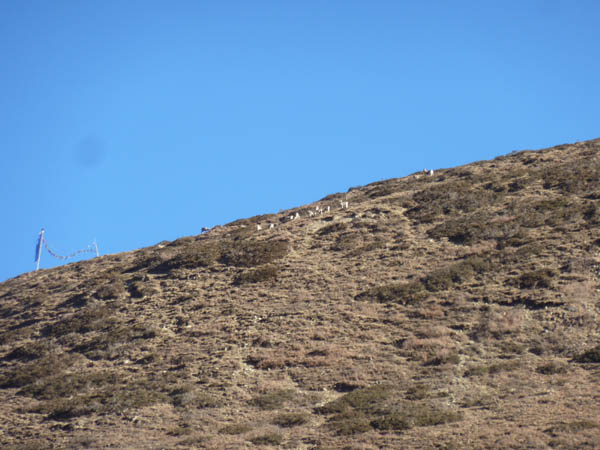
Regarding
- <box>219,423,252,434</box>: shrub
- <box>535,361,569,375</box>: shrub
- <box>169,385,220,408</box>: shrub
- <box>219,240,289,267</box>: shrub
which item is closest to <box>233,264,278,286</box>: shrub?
<box>219,240,289,267</box>: shrub

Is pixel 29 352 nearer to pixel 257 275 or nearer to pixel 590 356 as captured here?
pixel 257 275

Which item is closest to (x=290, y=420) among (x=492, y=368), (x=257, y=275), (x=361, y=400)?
(x=361, y=400)

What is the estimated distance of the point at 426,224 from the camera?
128ft

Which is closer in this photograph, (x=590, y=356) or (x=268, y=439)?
(x=268, y=439)

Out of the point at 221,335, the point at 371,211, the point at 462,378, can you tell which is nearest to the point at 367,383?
the point at 462,378

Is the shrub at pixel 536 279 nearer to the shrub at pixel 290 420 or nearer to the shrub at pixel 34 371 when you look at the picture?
the shrub at pixel 290 420

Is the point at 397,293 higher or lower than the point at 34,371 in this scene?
higher

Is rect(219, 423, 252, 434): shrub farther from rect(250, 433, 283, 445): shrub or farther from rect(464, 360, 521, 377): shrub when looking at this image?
rect(464, 360, 521, 377): shrub

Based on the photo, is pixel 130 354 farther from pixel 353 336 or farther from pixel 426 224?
pixel 426 224

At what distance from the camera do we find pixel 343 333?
2791cm

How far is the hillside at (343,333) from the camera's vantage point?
20.4m

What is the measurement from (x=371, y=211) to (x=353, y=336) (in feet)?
56.3

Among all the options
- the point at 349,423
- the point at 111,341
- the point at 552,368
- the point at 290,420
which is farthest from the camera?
the point at 111,341

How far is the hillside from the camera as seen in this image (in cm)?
2038
